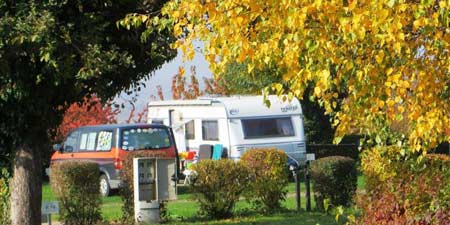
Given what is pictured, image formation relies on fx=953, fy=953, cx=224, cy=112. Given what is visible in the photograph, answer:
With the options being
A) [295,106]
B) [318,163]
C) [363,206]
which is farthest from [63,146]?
[363,206]

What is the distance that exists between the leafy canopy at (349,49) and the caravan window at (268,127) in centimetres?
2046

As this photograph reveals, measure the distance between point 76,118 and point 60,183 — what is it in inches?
783

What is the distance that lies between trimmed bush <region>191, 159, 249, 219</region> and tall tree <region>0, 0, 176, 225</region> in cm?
442

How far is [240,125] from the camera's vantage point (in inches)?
1050

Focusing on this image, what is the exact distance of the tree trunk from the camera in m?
11.0

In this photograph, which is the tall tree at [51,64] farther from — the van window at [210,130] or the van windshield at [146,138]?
the van window at [210,130]

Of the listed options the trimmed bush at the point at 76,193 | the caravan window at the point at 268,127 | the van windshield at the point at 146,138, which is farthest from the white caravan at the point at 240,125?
the trimmed bush at the point at 76,193

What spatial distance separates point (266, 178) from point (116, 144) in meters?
7.64

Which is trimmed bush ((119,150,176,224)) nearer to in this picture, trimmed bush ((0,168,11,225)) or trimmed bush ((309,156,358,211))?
trimmed bush ((0,168,11,225))

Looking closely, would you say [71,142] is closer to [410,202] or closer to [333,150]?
[333,150]

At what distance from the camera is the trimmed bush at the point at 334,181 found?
16.5 metres

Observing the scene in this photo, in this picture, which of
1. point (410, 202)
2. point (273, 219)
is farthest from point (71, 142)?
point (410, 202)

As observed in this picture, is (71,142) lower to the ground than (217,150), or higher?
higher

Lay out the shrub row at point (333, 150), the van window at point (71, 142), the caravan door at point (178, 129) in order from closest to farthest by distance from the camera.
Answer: the van window at point (71, 142) → the caravan door at point (178, 129) → the shrub row at point (333, 150)
